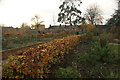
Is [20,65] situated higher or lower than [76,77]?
higher

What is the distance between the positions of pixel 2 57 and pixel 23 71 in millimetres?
3536

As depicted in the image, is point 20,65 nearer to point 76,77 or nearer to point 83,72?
point 76,77

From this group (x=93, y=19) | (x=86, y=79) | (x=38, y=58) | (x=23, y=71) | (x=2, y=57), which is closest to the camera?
(x=23, y=71)

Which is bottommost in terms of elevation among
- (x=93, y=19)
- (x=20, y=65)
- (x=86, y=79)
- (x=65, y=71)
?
(x=86, y=79)

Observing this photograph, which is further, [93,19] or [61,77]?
[93,19]

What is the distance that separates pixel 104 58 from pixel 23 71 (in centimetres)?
349

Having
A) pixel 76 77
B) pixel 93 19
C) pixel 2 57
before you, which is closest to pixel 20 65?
pixel 76 77

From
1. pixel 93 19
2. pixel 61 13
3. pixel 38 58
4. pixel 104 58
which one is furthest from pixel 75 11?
pixel 38 58

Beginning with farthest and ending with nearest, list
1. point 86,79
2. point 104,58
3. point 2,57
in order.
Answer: point 2,57 → point 104,58 → point 86,79

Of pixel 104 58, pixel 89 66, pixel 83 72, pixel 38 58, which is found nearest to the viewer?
pixel 38 58

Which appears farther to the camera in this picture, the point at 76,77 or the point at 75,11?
the point at 75,11

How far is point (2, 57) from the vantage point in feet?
18.2

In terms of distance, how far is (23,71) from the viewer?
2.51 metres

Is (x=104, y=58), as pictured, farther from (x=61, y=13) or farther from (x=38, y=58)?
(x=61, y=13)
